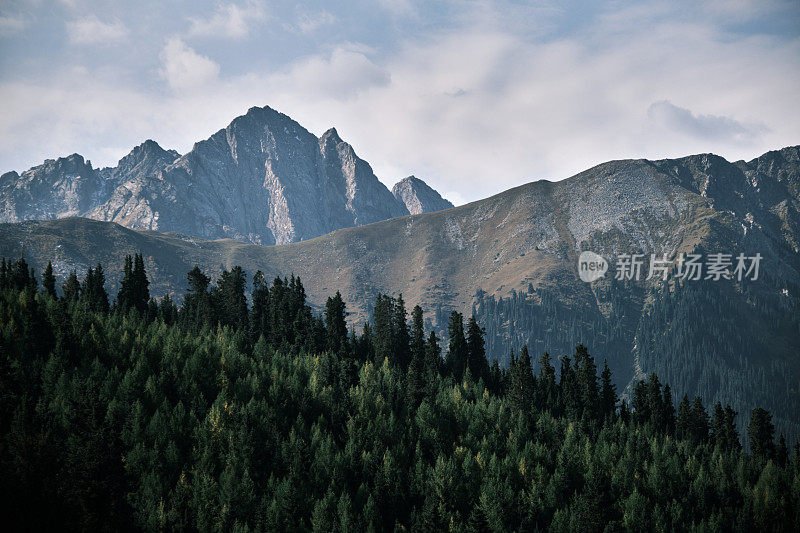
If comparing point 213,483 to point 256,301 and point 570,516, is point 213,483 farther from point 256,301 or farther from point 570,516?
point 256,301

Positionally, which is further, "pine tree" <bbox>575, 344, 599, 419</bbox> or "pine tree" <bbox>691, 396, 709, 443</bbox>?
"pine tree" <bbox>691, 396, 709, 443</bbox>

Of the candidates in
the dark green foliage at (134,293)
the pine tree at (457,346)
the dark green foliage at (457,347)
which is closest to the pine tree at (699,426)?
the dark green foliage at (457,347)

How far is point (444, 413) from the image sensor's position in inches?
5162

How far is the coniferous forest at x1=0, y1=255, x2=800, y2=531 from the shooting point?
90250 mm

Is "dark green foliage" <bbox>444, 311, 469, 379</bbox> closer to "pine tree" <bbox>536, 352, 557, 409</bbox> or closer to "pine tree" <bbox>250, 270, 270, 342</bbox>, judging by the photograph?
"pine tree" <bbox>536, 352, 557, 409</bbox>

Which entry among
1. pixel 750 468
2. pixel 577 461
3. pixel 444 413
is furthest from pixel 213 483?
pixel 750 468

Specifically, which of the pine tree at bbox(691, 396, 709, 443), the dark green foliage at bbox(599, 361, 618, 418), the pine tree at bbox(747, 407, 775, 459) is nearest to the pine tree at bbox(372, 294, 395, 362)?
the dark green foliage at bbox(599, 361, 618, 418)

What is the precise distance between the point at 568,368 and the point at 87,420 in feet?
413

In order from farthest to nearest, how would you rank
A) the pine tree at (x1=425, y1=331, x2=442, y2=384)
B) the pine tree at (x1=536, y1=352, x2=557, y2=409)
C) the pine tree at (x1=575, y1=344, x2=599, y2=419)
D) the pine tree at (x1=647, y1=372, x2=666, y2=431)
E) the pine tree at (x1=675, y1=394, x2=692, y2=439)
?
the pine tree at (x1=647, y1=372, x2=666, y2=431), the pine tree at (x1=675, y1=394, x2=692, y2=439), the pine tree at (x1=536, y1=352, x2=557, y2=409), the pine tree at (x1=575, y1=344, x2=599, y2=419), the pine tree at (x1=425, y1=331, x2=442, y2=384)

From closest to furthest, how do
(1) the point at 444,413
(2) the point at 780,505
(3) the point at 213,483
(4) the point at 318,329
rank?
(3) the point at 213,483 < (2) the point at 780,505 < (1) the point at 444,413 < (4) the point at 318,329

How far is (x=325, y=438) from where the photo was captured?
11938cm

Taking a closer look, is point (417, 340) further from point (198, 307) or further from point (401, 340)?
point (198, 307)

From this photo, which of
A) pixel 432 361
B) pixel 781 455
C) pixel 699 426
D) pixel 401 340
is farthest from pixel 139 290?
pixel 781 455

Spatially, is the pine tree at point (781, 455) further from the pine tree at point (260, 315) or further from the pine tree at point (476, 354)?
the pine tree at point (260, 315)
